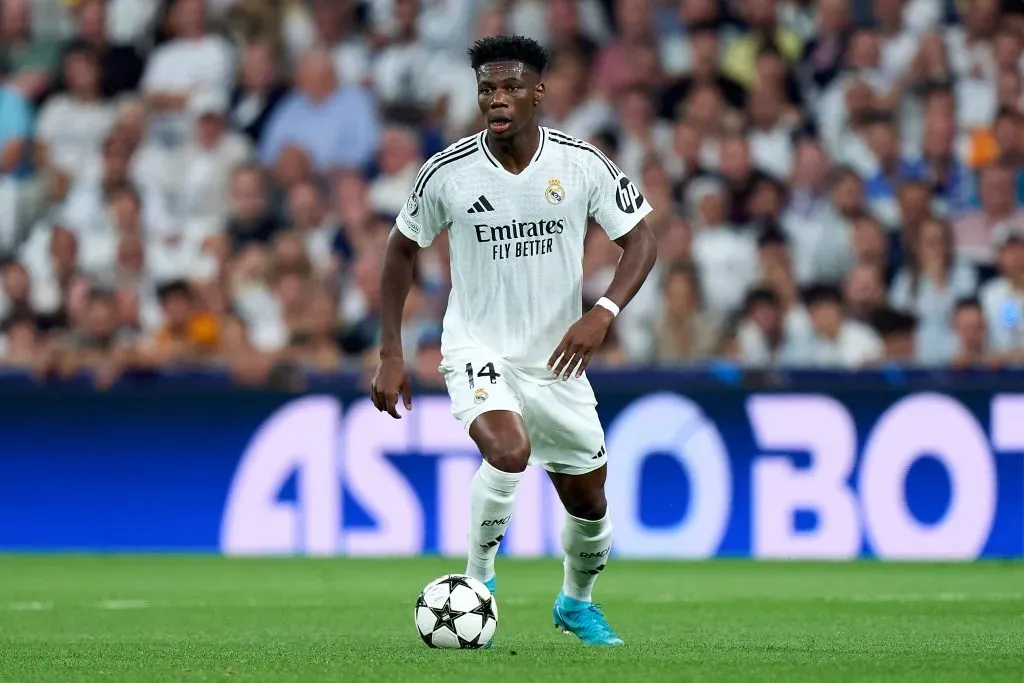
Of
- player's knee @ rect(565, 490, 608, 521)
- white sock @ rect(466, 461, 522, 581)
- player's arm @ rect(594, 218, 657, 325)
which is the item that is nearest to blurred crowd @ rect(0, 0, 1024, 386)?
player's knee @ rect(565, 490, 608, 521)

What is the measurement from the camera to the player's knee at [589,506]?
22.1ft

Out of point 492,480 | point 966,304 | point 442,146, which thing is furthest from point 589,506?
point 442,146

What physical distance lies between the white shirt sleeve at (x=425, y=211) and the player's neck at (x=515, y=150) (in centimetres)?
22

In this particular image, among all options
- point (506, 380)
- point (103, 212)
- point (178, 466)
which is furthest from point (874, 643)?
point (103, 212)

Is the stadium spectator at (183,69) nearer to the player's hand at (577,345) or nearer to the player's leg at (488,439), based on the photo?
the player's leg at (488,439)

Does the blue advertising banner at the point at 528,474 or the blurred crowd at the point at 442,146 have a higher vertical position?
the blurred crowd at the point at 442,146

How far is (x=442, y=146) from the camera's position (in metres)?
14.4

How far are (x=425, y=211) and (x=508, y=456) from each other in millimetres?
1058

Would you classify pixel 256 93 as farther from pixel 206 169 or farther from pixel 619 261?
pixel 619 261

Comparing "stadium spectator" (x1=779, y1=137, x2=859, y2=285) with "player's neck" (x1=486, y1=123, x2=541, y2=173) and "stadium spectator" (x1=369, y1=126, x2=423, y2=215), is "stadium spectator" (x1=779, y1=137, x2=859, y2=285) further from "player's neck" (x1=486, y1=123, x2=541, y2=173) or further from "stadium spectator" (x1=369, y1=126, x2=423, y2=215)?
"player's neck" (x1=486, y1=123, x2=541, y2=173)

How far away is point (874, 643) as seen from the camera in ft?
21.6

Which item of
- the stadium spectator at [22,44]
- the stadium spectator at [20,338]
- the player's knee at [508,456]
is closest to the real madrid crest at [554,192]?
the player's knee at [508,456]

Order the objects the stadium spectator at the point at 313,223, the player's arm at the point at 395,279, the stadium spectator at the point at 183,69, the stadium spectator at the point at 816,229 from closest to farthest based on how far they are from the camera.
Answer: the player's arm at the point at 395,279 < the stadium spectator at the point at 816,229 < the stadium spectator at the point at 313,223 < the stadium spectator at the point at 183,69

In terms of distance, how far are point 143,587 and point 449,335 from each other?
4026mm
